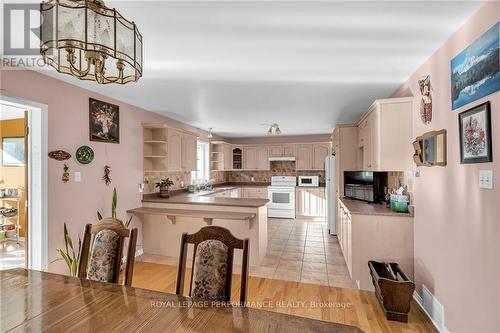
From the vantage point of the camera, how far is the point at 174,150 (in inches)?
162

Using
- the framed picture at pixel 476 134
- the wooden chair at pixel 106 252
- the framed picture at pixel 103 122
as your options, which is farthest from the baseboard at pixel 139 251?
the framed picture at pixel 476 134

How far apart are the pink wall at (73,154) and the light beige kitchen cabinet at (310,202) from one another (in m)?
4.17

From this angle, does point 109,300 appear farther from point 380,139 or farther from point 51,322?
point 380,139

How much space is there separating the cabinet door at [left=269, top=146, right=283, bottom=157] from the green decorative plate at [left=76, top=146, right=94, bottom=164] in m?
4.72

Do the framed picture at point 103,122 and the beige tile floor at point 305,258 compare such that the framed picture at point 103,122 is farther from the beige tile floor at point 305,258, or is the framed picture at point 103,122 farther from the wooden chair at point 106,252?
the beige tile floor at point 305,258

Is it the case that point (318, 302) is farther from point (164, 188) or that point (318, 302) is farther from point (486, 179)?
point (164, 188)

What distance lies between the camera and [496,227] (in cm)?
133

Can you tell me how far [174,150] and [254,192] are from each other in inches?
120

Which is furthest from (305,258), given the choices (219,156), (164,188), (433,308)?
(219,156)

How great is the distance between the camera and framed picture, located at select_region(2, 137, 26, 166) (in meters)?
4.36

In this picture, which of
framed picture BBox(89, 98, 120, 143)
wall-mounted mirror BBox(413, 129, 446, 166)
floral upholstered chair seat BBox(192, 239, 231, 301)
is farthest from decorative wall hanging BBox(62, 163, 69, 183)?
wall-mounted mirror BBox(413, 129, 446, 166)

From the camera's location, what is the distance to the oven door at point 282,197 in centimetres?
622

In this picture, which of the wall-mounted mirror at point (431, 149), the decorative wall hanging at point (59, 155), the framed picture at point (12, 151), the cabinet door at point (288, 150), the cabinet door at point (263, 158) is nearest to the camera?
the wall-mounted mirror at point (431, 149)

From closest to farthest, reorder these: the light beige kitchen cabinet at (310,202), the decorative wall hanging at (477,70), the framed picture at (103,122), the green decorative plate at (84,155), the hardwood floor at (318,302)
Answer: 1. the decorative wall hanging at (477,70)
2. the hardwood floor at (318,302)
3. the green decorative plate at (84,155)
4. the framed picture at (103,122)
5. the light beige kitchen cabinet at (310,202)
